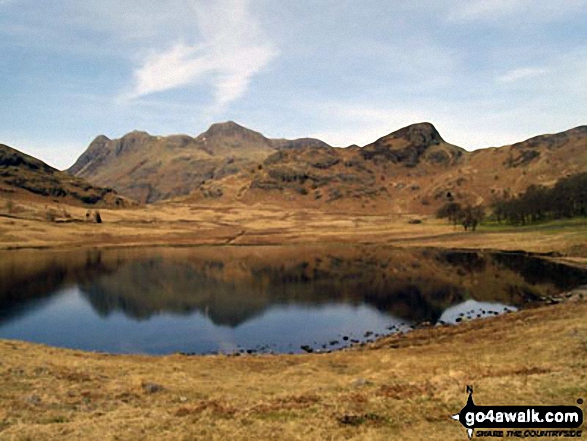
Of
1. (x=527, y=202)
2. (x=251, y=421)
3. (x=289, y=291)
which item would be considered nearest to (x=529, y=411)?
(x=251, y=421)

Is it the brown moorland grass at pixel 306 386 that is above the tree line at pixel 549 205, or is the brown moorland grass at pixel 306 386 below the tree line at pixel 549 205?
below

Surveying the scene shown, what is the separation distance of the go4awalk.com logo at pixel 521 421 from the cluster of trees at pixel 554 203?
158826 millimetres

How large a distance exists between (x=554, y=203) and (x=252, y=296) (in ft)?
411

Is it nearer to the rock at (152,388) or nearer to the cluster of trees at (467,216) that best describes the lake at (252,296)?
the rock at (152,388)

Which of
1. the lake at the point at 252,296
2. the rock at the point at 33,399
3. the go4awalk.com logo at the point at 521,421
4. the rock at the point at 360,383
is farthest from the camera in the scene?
the lake at the point at 252,296

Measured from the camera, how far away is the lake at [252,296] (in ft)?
187

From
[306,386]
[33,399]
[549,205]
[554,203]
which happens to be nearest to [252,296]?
[306,386]

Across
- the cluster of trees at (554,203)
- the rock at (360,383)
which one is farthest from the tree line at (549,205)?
the rock at (360,383)

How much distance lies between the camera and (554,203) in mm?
157125

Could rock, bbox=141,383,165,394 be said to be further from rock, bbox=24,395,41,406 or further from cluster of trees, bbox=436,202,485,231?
cluster of trees, bbox=436,202,485,231

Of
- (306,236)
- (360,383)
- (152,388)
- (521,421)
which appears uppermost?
(521,421)

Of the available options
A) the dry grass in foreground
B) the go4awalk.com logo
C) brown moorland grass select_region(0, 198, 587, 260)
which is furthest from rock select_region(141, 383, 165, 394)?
brown moorland grass select_region(0, 198, 587, 260)

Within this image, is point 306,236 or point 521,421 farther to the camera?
point 306,236

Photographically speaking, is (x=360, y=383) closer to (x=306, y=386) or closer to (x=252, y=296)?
(x=306, y=386)
